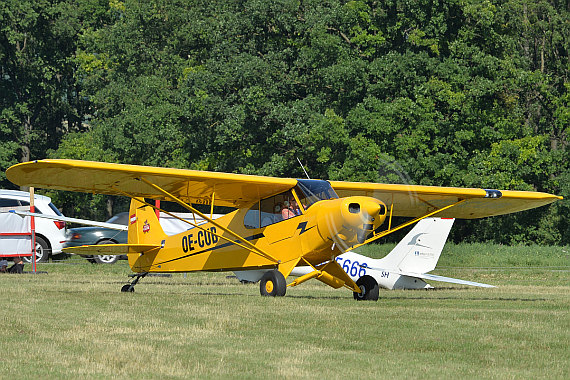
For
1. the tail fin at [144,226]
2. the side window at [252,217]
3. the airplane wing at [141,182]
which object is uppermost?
the airplane wing at [141,182]

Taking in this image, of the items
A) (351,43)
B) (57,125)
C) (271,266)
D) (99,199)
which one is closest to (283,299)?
(271,266)

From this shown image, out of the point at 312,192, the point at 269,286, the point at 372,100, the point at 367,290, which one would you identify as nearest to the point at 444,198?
the point at 367,290

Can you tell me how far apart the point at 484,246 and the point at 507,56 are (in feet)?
39.8

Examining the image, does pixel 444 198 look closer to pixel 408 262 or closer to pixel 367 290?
pixel 408 262

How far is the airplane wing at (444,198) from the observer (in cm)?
1848

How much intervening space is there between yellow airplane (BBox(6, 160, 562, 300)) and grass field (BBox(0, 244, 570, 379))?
972 mm

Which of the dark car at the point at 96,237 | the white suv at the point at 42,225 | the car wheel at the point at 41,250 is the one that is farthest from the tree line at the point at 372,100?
the car wheel at the point at 41,250

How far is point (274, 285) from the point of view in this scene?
1631 centimetres

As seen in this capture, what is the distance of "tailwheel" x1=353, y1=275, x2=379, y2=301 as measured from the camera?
16656mm

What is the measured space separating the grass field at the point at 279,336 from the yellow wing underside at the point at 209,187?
2221 mm

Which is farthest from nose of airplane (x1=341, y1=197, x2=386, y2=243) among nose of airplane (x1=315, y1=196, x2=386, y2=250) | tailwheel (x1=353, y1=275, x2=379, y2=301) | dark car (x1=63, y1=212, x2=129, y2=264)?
dark car (x1=63, y1=212, x2=129, y2=264)

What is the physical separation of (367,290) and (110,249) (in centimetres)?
587

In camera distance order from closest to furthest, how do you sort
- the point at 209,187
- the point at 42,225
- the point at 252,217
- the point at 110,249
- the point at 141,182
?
the point at 141,182
the point at 209,187
the point at 252,217
the point at 110,249
the point at 42,225

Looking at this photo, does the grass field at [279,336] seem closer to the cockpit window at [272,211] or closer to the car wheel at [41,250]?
the cockpit window at [272,211]
